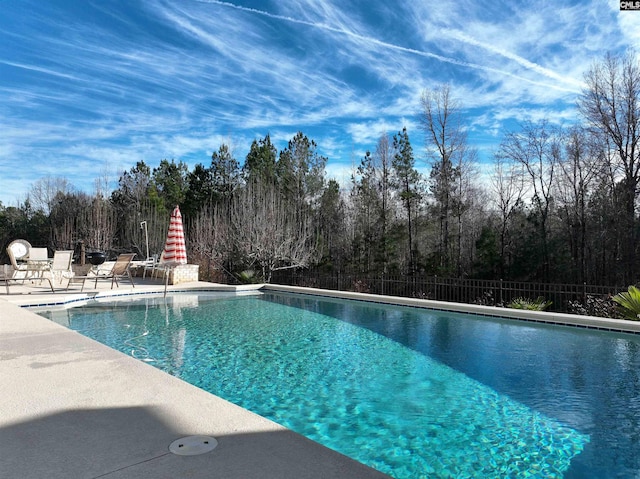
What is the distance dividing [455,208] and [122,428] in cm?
1743

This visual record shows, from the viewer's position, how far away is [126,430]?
2.26 meters

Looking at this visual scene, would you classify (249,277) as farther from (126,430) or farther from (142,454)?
(142,454)

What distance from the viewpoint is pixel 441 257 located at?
17609 mm

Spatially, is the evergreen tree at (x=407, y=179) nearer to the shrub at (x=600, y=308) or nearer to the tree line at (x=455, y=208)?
the tree line at (x=455, y=208)

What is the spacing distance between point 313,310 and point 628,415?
6.37 metres

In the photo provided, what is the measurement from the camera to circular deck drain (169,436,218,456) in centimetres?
198

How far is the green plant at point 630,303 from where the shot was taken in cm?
712

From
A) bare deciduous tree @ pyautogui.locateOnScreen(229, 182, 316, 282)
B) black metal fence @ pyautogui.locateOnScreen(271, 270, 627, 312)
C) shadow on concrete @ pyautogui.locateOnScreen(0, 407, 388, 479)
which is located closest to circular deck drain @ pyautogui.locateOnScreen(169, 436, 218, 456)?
shadow on concrete @ pyautogui.locateOnScreen(0, 407, 388, 479)

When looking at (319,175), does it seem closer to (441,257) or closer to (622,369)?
(441,257)

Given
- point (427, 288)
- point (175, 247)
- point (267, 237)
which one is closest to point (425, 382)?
point (427, 288)

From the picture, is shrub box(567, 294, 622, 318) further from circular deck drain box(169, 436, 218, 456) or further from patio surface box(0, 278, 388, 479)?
circular deck drain box(169, 436, 218, 456)

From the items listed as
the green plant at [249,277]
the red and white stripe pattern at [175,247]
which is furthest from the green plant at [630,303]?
the green plant at [249,277]

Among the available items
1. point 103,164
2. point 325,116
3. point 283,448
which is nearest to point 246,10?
point 325,116

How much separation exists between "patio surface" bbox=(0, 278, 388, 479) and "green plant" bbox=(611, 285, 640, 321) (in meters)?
7.43
